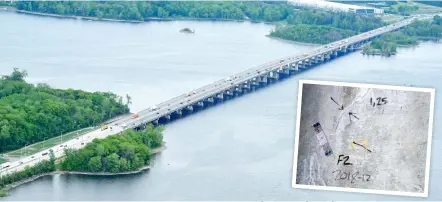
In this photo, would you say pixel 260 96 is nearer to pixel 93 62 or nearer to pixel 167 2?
pixel 93 62

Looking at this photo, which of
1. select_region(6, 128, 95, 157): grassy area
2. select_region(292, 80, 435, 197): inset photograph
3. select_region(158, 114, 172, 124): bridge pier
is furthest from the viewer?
select_region(158, 114, 172, 124): bridge pier

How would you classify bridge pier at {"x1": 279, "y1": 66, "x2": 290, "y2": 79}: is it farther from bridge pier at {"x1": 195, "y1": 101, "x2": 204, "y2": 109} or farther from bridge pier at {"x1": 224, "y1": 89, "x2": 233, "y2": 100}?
bridge pier at {"x1": 195, "y1": 101, "x2": 204, "y2": 109}

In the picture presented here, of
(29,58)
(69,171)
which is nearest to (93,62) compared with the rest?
(29,58)

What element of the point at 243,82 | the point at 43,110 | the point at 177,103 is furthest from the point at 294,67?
the point at 43,110

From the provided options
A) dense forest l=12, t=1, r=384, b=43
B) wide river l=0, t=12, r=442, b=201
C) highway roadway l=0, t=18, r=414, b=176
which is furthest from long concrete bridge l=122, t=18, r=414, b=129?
dense forest l=12, t=1, r=384, b=43

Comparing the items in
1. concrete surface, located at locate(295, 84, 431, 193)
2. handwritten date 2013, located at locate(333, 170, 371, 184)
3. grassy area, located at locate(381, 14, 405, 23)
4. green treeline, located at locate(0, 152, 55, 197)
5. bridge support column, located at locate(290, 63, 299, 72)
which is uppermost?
concrete surface, located at locate(295, 84, 431, 193)
